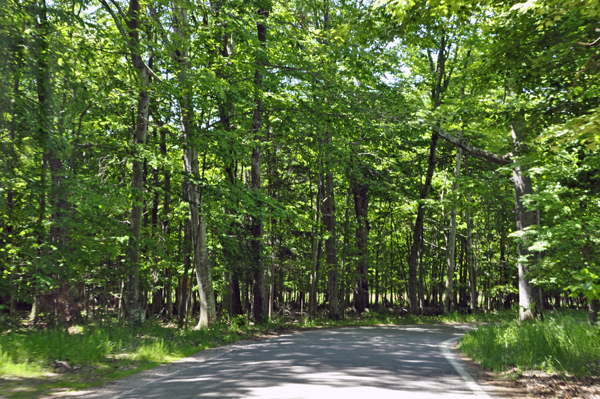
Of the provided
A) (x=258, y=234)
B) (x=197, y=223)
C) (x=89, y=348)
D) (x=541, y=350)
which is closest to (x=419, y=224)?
(x=258, y=234)

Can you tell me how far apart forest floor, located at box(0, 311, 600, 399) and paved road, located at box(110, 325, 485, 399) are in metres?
0.86

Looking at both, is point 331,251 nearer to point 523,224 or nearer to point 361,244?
point 361,244

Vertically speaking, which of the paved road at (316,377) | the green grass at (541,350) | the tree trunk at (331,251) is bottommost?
the paved road at (316,377)

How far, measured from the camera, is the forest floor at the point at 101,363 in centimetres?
582

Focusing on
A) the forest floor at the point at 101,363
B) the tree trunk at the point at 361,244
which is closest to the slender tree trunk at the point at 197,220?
the forest floor at the point at 101,363

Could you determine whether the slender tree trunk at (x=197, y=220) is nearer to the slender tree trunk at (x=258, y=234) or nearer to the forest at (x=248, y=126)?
the forest at (x=248, y=126)

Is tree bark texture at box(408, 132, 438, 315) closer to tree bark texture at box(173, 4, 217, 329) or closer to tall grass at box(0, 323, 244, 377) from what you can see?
A: tree bark texture at box(173, 4, 217, 329)

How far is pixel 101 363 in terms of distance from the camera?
7770 millimetres

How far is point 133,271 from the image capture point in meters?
12.4

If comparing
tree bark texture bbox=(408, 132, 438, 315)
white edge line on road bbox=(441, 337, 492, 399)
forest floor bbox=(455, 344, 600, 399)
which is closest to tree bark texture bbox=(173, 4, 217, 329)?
white edge line on road bbox=(441, 337, 492, 399)

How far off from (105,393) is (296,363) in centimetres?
311

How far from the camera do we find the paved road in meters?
5.38

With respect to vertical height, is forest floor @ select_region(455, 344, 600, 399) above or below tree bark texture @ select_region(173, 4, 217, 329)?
below

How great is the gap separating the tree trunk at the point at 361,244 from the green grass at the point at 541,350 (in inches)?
611
